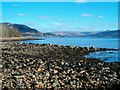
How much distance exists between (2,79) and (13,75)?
1.44m

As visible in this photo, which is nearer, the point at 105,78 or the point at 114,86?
the point at 114,86

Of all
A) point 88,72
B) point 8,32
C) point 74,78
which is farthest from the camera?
point 8,32

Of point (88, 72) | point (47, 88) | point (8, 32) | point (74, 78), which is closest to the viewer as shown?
point (47, 88)

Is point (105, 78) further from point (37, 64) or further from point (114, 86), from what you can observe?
point (37, 64)

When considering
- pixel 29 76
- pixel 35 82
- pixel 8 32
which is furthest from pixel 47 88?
pixel 8 32

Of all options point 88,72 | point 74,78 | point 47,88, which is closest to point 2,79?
point 47,88

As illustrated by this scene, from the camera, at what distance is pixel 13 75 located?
2209 centimetres

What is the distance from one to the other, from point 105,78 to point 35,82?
17.4ft

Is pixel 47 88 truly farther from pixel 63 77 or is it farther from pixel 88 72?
pixel 88 72

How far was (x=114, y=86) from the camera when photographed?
66.9 feet

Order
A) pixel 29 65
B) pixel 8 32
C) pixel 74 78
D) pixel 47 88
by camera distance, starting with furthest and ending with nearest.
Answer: pixel 8 32 → pixel 29 65 → pixel 74 78 → pixel 47 88

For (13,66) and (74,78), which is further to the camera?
→ (13,66)

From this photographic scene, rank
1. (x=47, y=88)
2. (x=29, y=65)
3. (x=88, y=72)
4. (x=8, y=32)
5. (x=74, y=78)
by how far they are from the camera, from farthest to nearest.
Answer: (x=8, y=32), (x=29, y=65), (x=88, y=72), (x=74, y=78), (x=47, y=88)

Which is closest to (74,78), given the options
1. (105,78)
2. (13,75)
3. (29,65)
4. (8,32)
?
(105,78)
